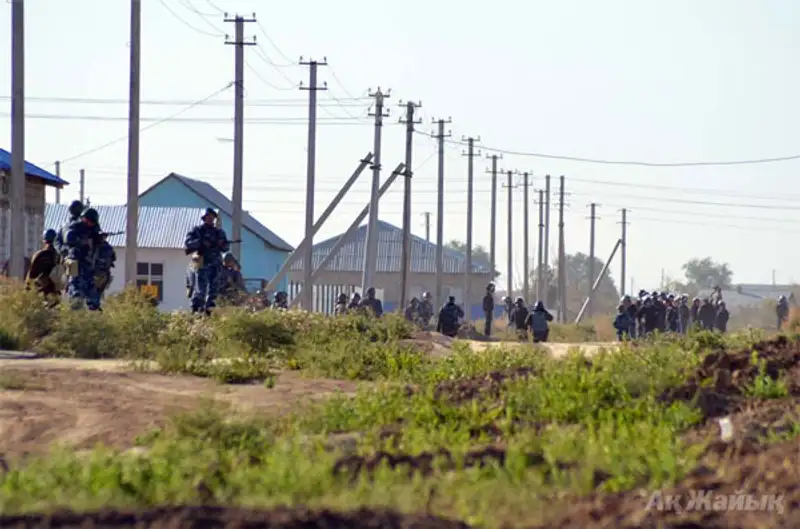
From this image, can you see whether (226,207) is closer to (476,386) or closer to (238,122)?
(238,122)

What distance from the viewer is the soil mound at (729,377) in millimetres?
10492

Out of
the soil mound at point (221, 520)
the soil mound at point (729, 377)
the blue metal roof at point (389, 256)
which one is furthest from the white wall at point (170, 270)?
the soil mound at point (221, 520)

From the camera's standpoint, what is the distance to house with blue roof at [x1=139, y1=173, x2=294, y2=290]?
64312 millimetres

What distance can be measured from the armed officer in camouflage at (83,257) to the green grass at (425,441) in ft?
17.6

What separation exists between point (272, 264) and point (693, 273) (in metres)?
107

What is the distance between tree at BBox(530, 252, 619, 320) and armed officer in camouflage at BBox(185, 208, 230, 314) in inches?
2280

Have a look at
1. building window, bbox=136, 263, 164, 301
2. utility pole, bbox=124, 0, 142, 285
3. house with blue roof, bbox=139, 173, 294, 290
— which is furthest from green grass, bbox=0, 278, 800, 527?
house with blue roof, bbox=139, 173, 294, 290

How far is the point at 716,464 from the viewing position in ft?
26.8

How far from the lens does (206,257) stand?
22219 millimetres

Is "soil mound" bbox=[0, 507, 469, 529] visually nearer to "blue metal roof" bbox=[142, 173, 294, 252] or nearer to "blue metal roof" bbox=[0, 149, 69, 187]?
"blue metal roof" bbox=[0, 149, 69, 187]

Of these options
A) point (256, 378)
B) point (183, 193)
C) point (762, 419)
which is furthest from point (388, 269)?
point (762, 419)

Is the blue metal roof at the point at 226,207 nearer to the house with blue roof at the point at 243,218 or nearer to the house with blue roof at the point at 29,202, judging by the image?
the house with blue roof at the point at 243,218

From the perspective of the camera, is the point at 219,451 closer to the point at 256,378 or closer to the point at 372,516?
the point at 372,516

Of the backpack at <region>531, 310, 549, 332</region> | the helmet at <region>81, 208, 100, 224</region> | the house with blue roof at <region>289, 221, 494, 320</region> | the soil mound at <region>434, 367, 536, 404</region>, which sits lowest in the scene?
the soil mound at <region>434, 367, 536, 404</region>
